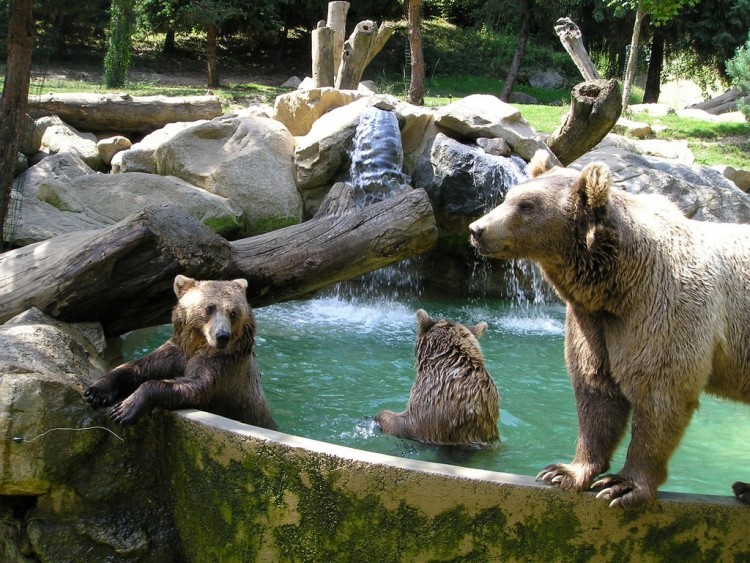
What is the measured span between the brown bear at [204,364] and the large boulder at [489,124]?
722 cm

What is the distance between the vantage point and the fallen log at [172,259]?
5570 mm

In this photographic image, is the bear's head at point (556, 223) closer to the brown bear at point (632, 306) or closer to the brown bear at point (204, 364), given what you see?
the brown bear at point (632, 306)

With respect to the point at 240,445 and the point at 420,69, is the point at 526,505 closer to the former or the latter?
the point at 240,445

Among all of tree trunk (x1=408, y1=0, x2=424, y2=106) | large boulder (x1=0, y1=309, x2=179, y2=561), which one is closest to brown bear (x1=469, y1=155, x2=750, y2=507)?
large boulder (x1=0, y1=309, x2=179, y2=561)

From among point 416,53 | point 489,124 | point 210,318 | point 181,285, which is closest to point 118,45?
point 416,53

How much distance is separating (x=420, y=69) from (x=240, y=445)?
1361cm

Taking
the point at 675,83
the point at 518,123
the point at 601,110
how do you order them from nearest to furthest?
the point at 601,110, the point at 518,123, the point at 675,83

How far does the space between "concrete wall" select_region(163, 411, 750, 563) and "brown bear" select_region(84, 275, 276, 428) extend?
0.72 m

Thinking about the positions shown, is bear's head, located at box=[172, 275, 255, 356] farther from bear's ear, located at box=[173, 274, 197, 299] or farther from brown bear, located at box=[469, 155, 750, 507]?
brown bear, located at box=[469, 155, 750, 507]

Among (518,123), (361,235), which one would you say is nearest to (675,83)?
(518,123)

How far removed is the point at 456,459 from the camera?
17.5ft

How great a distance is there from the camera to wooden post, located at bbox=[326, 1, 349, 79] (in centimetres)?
1475

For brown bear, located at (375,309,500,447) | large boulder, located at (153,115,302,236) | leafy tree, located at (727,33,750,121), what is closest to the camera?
brown bear, located at (375,309,500,447)

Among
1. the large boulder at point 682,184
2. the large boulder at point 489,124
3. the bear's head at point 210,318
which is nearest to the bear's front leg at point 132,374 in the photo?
the bear's head at point 210,318
